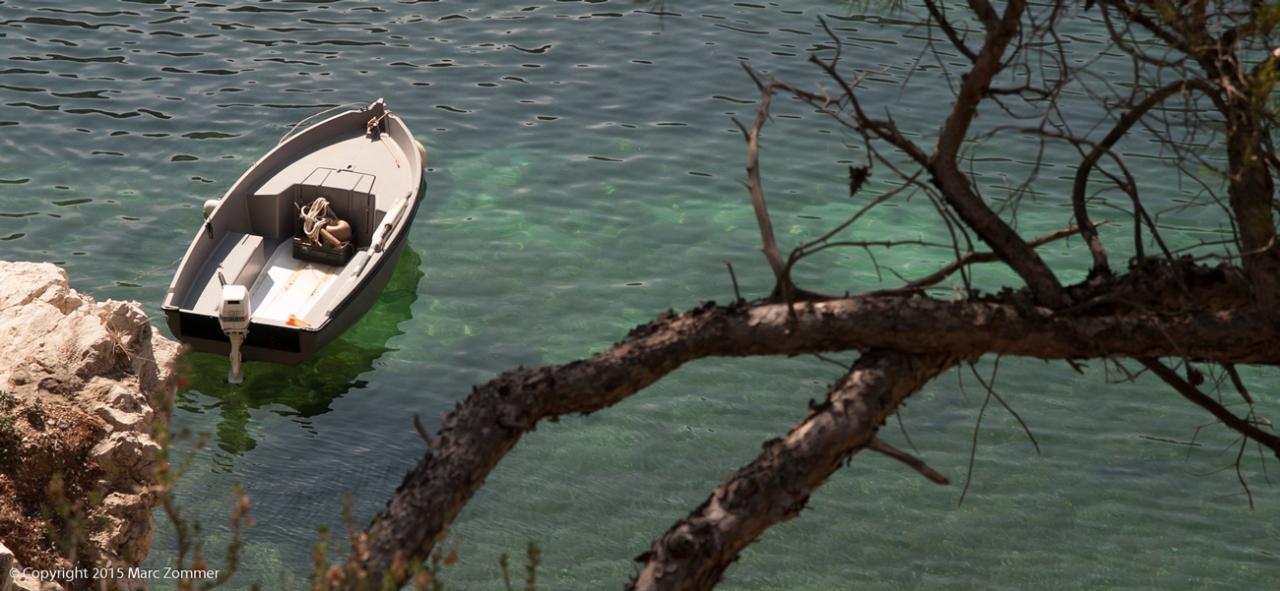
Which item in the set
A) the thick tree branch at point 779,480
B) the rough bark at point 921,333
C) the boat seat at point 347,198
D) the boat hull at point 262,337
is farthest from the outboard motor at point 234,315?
the thick tree branch at point 779,480

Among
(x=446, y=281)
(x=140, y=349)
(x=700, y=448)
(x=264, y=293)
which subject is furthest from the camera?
(x=446, y=281)

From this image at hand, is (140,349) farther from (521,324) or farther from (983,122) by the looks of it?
(983,122)

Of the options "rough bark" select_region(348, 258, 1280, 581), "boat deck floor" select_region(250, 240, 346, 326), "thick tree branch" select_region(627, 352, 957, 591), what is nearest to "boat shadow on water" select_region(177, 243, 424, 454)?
"boat deck floor" select_region(250, 240, 346, 326)

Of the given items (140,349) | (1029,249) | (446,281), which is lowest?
(446,281)

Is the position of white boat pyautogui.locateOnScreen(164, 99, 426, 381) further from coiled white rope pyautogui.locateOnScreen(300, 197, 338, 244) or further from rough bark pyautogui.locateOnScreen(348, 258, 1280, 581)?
rough bark pyautogui.locateOnScreen(348, 258, 1280, 581)

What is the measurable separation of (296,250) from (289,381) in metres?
1.50

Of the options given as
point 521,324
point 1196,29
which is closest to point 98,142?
point 521,324

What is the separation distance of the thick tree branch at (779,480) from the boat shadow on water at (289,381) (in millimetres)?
6698

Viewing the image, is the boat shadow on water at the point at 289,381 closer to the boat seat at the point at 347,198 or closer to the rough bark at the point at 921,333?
the boat seat at the point at 347,198

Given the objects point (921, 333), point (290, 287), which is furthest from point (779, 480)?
point (290, 287)

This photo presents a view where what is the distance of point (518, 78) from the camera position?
15.6m

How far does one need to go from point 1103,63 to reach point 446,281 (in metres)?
8.98

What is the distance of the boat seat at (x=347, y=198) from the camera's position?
1131 centimetres

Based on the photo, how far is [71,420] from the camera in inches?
273
